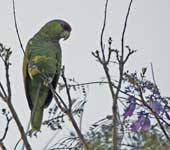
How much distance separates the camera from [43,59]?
2.30 meters

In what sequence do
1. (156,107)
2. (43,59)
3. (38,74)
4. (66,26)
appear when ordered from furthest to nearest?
(66,26), (38,74), (43,59), (156,107)

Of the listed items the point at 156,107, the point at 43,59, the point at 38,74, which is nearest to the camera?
the point at 156,107

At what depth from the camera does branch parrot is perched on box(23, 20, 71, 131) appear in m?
2.29

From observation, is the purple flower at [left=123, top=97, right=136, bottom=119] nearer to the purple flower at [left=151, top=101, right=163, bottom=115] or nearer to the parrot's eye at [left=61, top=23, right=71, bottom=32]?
the purple flower at [left=151, top=101, right=163, bottom=115]

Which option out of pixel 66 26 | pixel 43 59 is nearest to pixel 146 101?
pixel 43 59

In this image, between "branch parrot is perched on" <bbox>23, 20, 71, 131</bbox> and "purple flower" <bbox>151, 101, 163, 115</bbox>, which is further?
"branch parrot is perched on" <bbox>23, 20, 71, 131</bbox>

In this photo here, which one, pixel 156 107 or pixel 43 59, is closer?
pixel 156 107

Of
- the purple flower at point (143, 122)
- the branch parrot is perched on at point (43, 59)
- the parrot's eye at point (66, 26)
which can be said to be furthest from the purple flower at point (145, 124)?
Answer: the parrot's eye at point (66, 26)

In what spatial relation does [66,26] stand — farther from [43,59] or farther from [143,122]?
[143,122]

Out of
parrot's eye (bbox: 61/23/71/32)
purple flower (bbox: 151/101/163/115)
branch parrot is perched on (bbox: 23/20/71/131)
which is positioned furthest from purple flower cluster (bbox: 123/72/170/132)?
parrot's eye (bbox: 61/23/71/32)

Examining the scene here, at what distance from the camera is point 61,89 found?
1325mm

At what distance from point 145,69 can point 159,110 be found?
0.41 feet

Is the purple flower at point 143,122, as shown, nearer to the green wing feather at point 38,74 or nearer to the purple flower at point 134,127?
the purple flower at point 134,127

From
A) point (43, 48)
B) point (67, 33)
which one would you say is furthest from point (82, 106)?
point (67, 33)
